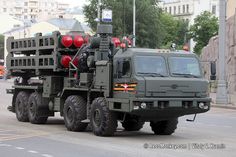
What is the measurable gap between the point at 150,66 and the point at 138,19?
60013 millimetres

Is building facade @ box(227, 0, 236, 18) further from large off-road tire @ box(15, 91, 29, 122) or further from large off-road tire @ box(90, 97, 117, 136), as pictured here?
large off-road tire @ box(90, 97, 117, 136)

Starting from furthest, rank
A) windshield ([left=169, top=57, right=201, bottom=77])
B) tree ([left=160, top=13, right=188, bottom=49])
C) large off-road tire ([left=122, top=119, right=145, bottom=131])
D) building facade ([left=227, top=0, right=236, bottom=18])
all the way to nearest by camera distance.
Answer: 1. tree ([left=160, top=13, right=188, bottom=49])
2. building facade ([left=227, top=0, right=236, bottom=18])
3. large off-road tire ([left=122, top=119, right=145, bottom=131])
4. windshield ([left=169, top=57, right=201, bottom=77])

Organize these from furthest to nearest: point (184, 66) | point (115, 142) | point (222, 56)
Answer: point (222, 56), point (184, 66), point (115, 142)

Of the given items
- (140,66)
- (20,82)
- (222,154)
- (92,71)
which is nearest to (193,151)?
(222,154)

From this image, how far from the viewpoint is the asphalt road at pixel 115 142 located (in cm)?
1323

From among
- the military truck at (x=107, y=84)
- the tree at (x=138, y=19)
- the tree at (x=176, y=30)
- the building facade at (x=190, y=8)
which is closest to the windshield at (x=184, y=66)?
the military truck at (x=107, y=84)

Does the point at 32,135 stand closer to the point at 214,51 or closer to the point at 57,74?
the point at 57,74

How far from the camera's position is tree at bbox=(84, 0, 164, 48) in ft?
236

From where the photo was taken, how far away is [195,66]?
54.0ft

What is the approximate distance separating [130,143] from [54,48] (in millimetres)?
4894

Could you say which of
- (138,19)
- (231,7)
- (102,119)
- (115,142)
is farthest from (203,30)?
(115,142)

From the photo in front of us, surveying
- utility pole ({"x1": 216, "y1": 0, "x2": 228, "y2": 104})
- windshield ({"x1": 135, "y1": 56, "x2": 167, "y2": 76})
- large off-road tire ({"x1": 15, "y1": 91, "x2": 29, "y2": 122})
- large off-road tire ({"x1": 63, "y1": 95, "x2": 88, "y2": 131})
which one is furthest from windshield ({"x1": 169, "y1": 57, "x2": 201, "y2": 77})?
utility pole ({"x1": 216, "y1": 0, "x2": 228, "y2": 104})

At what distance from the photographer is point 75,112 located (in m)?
17.5

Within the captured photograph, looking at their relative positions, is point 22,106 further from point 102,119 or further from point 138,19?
point 138,19
